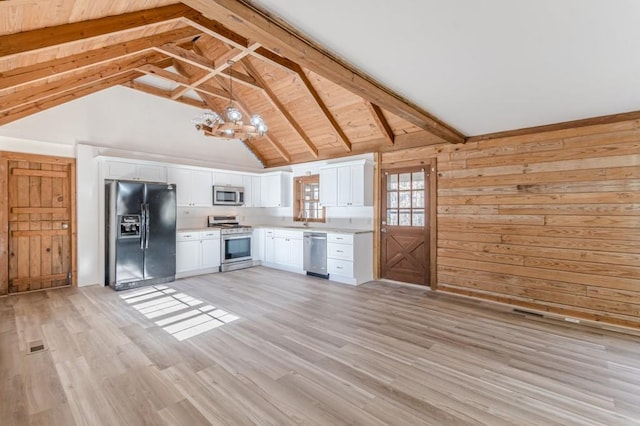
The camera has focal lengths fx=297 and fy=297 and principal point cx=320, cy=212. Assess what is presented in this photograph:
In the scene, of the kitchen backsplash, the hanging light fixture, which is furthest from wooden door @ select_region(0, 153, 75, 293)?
the hanging light fixture

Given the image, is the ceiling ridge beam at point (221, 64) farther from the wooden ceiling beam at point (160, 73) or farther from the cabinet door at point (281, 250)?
the cabinet door at point (281, 250)

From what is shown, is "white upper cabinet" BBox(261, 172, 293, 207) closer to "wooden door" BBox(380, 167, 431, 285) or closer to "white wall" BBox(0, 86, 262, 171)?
"white wall" BBox(0, 86, 262, 171)

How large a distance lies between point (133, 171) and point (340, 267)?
421cm

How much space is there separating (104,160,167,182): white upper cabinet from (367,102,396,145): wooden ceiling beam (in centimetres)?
410

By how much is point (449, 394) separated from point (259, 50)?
4.71m

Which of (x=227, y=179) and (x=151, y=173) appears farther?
(x=227, y=179)

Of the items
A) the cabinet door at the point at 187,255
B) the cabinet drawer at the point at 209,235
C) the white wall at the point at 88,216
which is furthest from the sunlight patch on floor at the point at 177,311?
the cabinet drawer at the point at 209,235

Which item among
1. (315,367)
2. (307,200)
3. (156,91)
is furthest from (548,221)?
(156,91)

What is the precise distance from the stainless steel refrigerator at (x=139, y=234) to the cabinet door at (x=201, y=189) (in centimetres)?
72

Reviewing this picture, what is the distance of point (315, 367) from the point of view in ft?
8.54

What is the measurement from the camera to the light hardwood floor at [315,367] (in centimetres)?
204

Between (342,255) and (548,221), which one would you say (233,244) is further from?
(548,221)

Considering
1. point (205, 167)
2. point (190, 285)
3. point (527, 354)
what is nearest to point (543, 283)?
point (527, 354)

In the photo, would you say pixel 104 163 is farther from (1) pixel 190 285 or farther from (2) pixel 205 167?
(1) pixel 190 285
